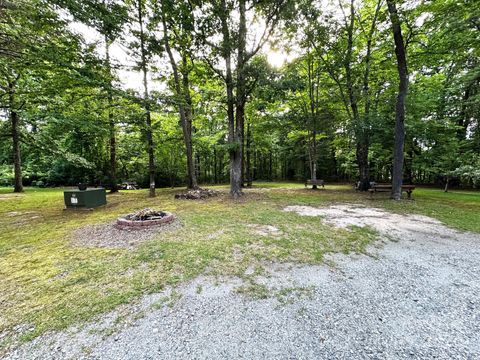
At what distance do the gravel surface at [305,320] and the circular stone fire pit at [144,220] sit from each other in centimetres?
263

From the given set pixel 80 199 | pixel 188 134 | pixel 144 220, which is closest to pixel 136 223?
pixel 144 220

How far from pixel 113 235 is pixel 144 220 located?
0.74 metres

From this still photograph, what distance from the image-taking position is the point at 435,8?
6.69 meters

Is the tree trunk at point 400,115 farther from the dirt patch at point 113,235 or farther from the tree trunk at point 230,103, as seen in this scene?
the dirt patch at point 113,235

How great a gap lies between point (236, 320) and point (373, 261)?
7.98 ft

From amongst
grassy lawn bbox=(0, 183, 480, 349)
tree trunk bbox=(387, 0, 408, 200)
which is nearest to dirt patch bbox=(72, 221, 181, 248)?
grassy lawn bbox=(0, 183, 480, 349)

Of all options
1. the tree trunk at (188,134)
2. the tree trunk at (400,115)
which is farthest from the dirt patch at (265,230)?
the tree trunk at (400,115)

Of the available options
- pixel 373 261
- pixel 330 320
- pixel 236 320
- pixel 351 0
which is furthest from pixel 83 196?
pixel 351 0

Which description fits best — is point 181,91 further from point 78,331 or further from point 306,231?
point 78,331

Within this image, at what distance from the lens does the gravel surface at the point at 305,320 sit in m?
1.55

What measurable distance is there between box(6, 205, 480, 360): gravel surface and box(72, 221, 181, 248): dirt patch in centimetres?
192

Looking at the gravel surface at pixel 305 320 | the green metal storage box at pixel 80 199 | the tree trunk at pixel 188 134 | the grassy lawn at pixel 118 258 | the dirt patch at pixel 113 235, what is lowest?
the gravel surface at pixel 305 320

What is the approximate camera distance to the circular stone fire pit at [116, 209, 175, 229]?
448 cm

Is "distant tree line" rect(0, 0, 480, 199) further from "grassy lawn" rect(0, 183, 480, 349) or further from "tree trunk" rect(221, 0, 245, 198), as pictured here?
"grassy lawn" rect(0, 183, 480, 349)
